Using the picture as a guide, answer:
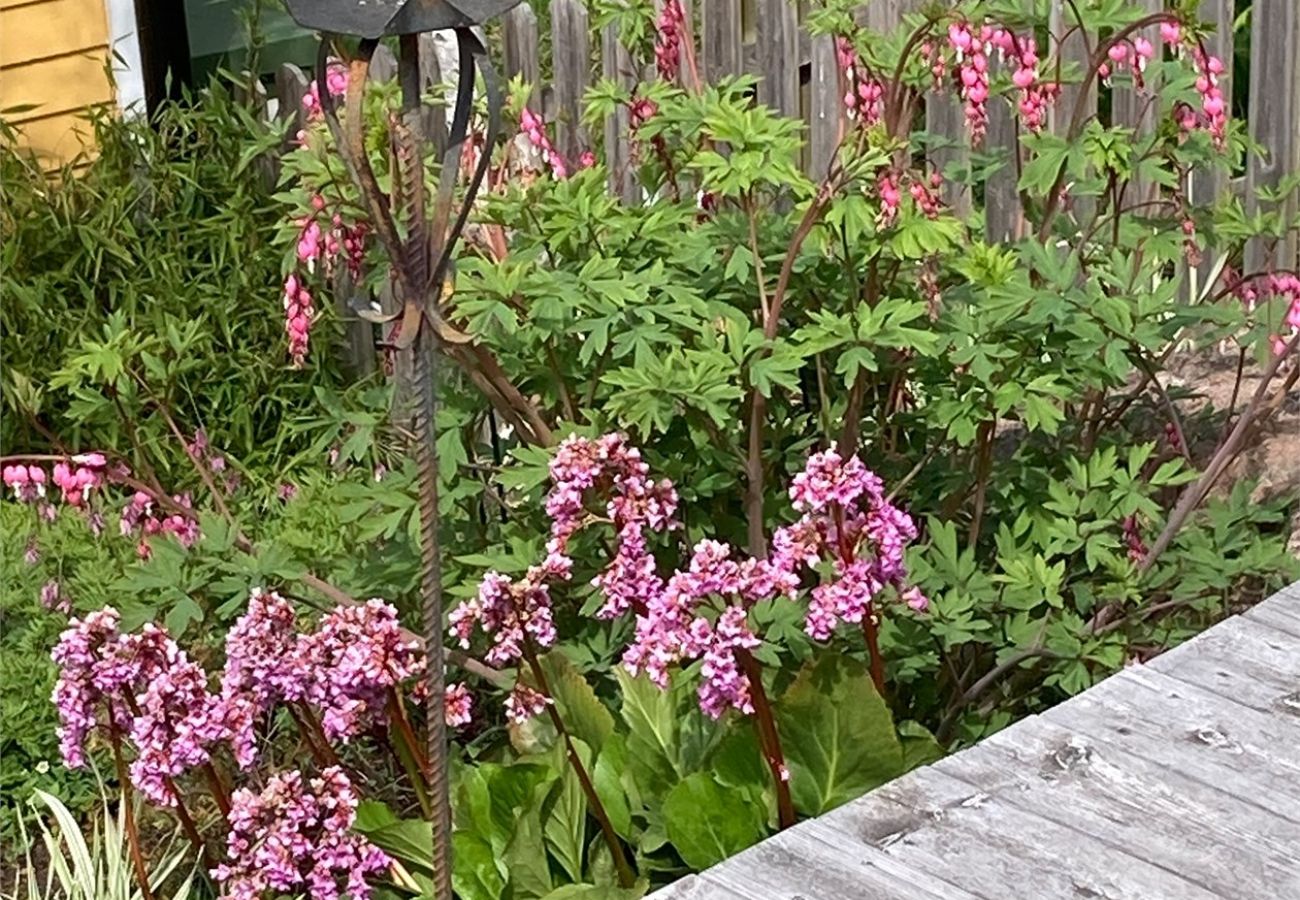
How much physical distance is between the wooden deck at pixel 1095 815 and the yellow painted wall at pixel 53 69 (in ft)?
13.8

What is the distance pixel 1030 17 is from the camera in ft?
12.3

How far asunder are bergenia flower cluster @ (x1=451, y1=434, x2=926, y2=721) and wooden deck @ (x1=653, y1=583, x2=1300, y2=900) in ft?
1.13

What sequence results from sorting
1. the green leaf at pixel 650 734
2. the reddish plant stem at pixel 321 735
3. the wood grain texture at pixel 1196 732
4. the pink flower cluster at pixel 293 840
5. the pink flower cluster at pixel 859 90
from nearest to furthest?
the wood grain texture at pixel 1196 732
the pink flower cluster at pixel 293 840
the reddish plant stem at pixel 321 735
the green leaf at pixel 650 734
the pink flower cluster at pixel 859 90

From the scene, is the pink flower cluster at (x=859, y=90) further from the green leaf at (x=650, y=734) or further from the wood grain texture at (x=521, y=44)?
the wood grain texture at (x=521, y=44)

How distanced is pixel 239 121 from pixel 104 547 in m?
1.55

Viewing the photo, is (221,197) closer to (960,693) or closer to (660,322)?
(660,322)

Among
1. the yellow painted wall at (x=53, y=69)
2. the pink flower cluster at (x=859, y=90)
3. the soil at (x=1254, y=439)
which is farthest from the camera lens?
the yellow painted wall at (x=53, y=69)

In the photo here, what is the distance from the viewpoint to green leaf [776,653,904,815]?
3.20 m

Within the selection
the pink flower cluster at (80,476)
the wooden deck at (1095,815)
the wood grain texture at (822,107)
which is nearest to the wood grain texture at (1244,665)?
the wooden deck at (1095,815)

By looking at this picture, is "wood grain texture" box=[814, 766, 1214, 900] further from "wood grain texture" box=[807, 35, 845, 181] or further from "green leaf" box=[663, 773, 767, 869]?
"wood grain texture" box=[807, 35, 845, 181]

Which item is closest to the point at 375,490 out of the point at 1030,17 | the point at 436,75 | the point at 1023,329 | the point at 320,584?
the point at 320,584

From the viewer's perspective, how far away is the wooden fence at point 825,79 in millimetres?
5426

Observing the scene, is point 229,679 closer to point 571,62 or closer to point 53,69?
point 571,62

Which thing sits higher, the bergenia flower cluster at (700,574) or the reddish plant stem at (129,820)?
the bergenia flower cluster at (700,574)
